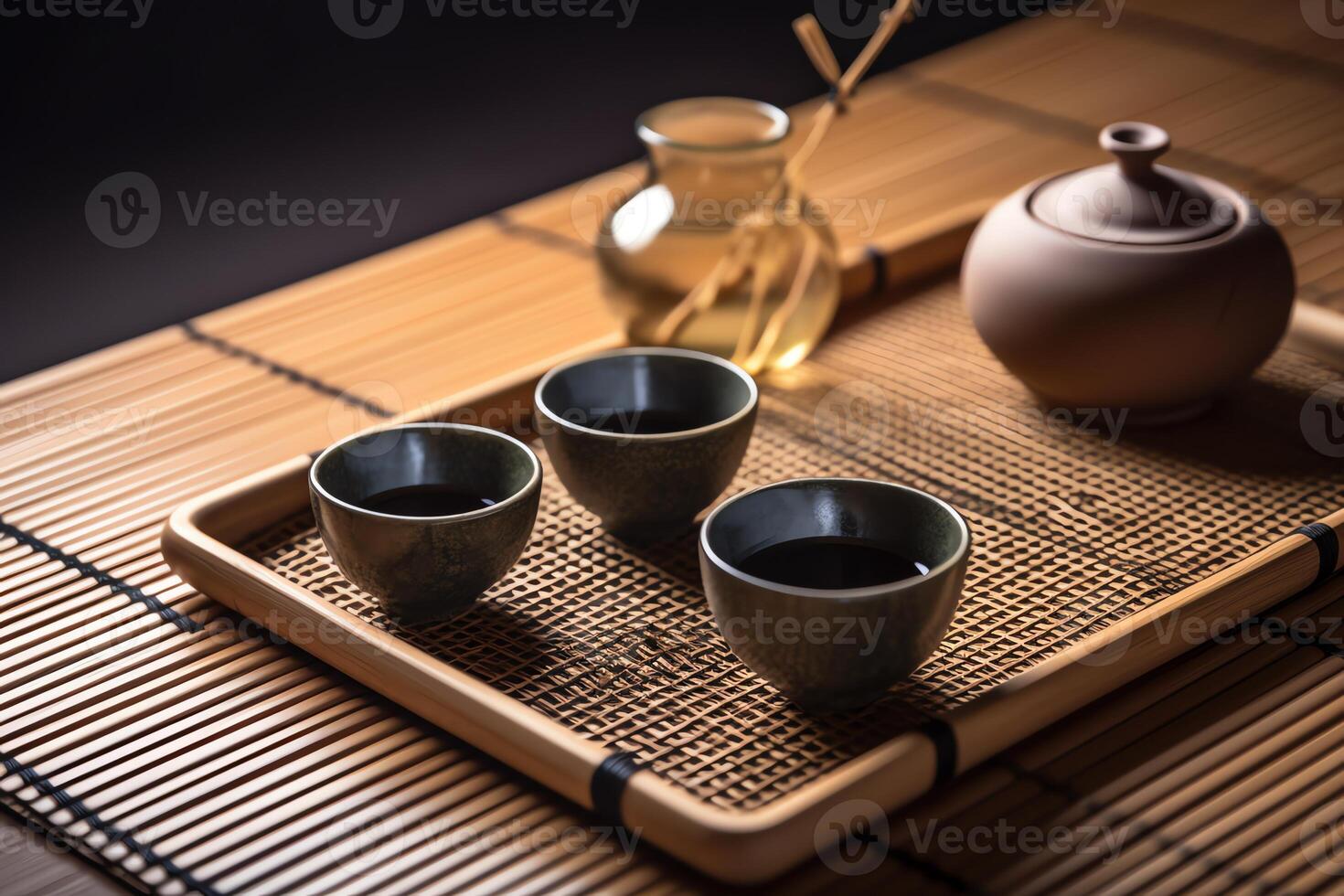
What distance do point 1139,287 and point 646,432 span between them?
31 centimetres

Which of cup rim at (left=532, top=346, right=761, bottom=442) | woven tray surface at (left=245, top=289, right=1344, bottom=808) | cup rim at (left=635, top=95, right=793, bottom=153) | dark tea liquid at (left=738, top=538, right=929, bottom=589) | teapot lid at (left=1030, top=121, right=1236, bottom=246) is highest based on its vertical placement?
cup rim at (left=635, top=95, right=793, bottom=153)

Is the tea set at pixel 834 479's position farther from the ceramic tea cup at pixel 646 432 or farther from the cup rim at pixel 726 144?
the cup rim at pixel 726 144

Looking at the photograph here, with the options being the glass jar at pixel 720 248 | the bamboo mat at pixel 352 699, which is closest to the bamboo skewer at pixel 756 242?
the glass jar at pixel 720 248

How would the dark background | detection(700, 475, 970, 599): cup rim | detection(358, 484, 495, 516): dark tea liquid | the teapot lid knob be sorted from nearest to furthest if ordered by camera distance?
detection(700, 475, 970, 599): cup rim < detection(358, 484, 495, 516): dark tea liquid < the teapot lid knob < the dark background

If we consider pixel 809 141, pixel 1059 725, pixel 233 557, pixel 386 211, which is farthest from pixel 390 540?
pixel 386 211

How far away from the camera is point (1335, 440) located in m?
0.90

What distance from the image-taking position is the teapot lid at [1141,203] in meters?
0.89

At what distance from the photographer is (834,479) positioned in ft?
2.24

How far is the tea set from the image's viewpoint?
636 millimetres

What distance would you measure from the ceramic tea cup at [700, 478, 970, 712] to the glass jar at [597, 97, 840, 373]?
0.32m

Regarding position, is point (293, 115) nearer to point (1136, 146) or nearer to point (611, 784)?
point (1136, 146)

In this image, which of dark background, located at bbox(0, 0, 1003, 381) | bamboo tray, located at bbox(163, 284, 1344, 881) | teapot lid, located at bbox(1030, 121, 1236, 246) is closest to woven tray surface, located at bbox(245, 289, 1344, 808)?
bamboo tray, located at bbox(163, 284, 1344, 881)

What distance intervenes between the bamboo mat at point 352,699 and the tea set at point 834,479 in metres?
0.08

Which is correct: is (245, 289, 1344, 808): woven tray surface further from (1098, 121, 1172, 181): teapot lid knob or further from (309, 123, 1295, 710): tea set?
(1098, 121, 1172, 181): teapot lid knob
